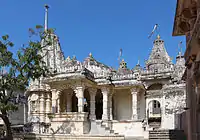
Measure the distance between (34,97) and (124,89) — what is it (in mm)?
8403

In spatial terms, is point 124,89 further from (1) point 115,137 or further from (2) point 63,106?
(1) point 115,137

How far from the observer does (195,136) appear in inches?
285

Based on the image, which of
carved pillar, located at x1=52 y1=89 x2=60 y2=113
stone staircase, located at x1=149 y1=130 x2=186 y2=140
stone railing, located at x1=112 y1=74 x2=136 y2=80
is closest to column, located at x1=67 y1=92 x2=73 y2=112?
carved pillar, located at x1=52 y1=89 x2=60 y2=113

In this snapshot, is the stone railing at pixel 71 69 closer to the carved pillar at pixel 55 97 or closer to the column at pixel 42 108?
the carved pillar at pixel 55 97

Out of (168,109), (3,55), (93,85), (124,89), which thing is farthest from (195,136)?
(124,89)

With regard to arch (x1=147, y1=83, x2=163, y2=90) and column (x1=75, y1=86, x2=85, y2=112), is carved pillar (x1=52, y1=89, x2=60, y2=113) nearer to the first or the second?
column (x1=75, y1=86, x2=85, y2=112)

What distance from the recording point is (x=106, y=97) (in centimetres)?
2341

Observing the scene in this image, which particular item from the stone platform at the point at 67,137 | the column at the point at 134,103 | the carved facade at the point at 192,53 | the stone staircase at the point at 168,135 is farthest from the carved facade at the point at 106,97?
the carved facade at the point at 192,53

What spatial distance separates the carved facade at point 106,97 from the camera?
64.1 ft

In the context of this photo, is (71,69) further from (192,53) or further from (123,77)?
(192,53)

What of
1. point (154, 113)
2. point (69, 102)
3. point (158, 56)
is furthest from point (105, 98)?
point (158, 56)

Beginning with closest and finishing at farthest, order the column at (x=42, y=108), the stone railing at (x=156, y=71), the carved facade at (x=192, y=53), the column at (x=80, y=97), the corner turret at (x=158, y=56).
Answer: the carved facade at (x=192, y=53) → the column at (x=80, y=97) → the stone railing at (x=156, y=71) → the column at (x=42, y=108) → the corner turret at (x=158, y=56)

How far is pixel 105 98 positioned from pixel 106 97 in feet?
0.41

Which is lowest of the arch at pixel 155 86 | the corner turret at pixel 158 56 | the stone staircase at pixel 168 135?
the stone staircase at pixel 168 135
